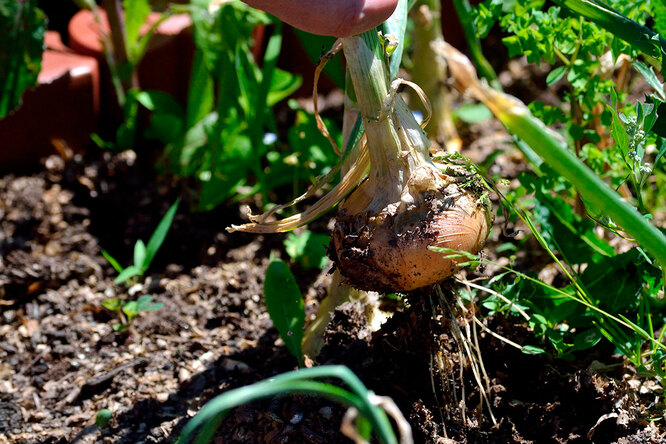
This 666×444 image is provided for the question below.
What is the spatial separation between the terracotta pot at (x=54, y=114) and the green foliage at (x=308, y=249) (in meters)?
0.70

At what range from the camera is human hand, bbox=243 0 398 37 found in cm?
88

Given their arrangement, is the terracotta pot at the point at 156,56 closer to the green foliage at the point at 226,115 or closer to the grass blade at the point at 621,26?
the green foliage at the point at 226,115

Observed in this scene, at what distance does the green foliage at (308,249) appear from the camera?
150 cm

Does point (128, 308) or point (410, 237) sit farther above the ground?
point (410, 237)

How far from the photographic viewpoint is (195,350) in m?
1.40

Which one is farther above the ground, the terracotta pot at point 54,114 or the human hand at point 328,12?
the human hand at point 328,12

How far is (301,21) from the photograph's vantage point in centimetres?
90

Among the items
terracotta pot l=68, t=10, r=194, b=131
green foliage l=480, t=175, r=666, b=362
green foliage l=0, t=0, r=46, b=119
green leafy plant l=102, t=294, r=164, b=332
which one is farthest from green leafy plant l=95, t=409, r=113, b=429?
terracotta pot l=68, t=10, r=194, b=131

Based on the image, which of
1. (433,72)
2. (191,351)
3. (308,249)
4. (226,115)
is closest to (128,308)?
(191,351)

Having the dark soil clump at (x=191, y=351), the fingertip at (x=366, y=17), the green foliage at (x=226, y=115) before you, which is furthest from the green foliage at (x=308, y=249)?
the fingertip at (x=366, y=17)

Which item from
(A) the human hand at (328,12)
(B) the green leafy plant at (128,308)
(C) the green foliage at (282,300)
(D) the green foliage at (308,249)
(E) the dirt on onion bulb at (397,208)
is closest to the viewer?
(A) the human hand at (328,12)

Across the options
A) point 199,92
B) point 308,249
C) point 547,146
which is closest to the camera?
point 547,146

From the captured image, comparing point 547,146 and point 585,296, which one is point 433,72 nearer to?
point 585,296

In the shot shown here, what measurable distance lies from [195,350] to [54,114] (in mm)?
805
